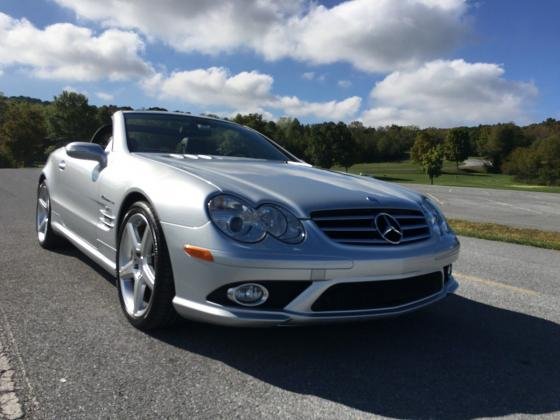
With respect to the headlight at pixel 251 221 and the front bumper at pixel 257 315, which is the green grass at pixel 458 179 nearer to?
the front bumper at pixel 257 315

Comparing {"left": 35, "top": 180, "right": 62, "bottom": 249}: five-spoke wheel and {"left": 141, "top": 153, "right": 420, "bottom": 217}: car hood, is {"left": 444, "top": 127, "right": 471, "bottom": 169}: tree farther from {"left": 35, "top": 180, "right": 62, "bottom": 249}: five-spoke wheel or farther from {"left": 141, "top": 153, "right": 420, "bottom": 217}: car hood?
{"left": 141, "top": 153, "right": 420, "bottom": 217}: car hood

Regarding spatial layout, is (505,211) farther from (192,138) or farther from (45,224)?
(45,224)

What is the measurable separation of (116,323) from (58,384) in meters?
0.88

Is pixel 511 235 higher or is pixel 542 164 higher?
pixel 542 164

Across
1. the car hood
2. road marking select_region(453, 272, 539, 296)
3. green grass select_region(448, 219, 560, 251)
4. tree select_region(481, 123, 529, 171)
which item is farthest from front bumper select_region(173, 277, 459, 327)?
tree select_region(481, 123, 529, 171)

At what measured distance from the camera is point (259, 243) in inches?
104

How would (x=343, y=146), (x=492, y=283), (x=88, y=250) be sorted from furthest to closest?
1. (x=343, y=146)
2. (x=492, y=283)
3. (x=88, y=250)

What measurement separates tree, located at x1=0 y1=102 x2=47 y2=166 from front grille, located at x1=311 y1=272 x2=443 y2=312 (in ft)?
266

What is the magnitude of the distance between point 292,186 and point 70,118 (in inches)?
3785

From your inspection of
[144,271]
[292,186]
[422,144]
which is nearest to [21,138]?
[422,144]

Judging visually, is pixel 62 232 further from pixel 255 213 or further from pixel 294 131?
pixel 294 131

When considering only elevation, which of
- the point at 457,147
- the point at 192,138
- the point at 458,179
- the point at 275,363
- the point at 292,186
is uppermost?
the point at 457,147

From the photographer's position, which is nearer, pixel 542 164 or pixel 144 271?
pixel 144 271

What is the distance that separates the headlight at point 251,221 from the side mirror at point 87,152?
1.49 metres
